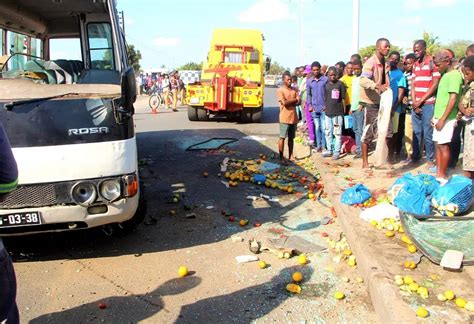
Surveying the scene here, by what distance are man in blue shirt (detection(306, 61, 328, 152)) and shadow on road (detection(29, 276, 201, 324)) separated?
5.86 m

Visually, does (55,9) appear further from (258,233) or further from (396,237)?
(396,237)

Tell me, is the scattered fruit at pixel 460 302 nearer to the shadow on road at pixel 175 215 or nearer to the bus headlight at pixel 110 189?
the shadow on road at pixel 175 215

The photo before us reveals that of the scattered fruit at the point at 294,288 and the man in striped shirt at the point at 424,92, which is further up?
the man in striped shirt at the point at 424,92

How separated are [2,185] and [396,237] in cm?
378

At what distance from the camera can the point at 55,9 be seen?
5.76 metres

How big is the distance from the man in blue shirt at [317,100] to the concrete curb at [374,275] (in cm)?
369

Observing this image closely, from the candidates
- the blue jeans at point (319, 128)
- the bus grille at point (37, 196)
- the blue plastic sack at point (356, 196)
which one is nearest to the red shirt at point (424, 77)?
the blue plastic sack at point (356, 196)

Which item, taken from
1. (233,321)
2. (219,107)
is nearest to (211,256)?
(233,321)

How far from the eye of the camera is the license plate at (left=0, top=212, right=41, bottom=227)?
3781 millimetres

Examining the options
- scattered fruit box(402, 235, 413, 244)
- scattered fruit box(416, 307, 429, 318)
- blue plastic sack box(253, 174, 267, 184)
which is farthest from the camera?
blue plastic sack box(253, 174, 267, 184)

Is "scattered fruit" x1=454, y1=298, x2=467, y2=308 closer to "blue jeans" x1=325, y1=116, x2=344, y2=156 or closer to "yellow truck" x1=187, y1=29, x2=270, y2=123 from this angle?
"blue jeans" x1=325, y1=116, x2=344, y2=156

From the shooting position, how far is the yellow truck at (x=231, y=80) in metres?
14.7

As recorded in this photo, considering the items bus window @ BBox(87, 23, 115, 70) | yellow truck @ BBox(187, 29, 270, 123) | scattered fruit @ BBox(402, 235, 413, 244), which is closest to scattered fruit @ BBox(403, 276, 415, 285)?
scattered fruit @ BBox(402, 235, 413, 244)

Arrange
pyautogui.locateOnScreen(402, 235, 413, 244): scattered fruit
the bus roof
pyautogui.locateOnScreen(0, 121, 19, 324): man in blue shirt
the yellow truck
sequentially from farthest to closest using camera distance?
the yellow truck, the bus roof, pyautogui.locateOnScreen(402, 235, 413, 244): scattered fruit, pyautogui.locateOnScreen(0, 121, 19, 324): man in blue shirt
